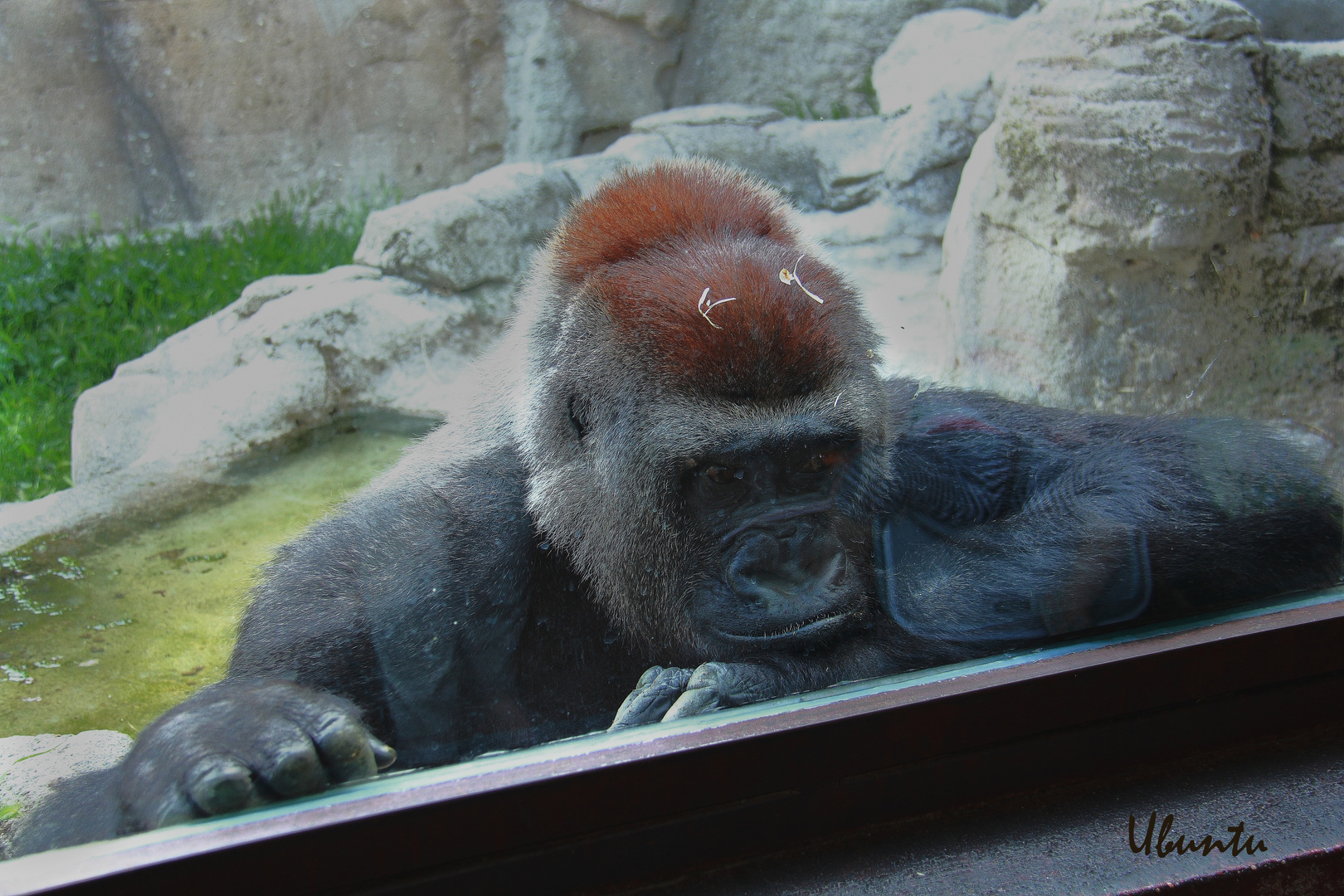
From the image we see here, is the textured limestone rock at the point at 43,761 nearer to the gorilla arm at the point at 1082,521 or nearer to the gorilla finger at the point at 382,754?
the gorilla finger at the point at 382,754

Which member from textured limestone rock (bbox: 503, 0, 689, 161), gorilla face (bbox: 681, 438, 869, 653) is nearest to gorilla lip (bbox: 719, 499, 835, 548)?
gorilla face (bbox: 681, 438, 869, 653)

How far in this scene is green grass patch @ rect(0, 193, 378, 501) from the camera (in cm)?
289

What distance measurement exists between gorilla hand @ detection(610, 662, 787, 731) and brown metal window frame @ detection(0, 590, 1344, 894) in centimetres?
20

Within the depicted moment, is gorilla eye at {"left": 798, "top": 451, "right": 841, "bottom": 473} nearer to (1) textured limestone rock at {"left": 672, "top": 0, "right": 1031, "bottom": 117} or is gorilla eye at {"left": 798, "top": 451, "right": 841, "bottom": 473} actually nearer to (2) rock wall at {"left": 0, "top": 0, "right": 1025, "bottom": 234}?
(2) rock wall at {"left": 0, "top": 0, "right": 1025, "bottom": 234}

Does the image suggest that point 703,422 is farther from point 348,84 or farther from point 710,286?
point 348,84

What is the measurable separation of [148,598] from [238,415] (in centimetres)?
162

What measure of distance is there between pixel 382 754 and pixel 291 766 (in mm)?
165

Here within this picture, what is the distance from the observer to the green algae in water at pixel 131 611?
2.24m

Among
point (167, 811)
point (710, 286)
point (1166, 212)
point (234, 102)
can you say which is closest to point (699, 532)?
point (710, 286)

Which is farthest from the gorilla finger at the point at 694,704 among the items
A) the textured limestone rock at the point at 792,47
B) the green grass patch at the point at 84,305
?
the textured limestone rock at the point at 792,47

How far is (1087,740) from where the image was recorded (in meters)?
1.59

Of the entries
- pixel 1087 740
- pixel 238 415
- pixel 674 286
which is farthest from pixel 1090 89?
pixel 238 415

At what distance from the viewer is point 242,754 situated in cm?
147

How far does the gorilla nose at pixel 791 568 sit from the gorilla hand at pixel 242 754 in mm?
722
